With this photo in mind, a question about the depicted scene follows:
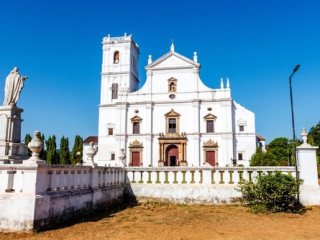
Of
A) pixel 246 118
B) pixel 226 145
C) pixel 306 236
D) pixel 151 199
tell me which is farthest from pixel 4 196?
pixel 246 118

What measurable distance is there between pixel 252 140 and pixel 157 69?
1479cm

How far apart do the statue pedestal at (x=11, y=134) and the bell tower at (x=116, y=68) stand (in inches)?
1093

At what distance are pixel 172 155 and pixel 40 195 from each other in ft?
95.0

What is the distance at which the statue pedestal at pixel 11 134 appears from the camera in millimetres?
9078

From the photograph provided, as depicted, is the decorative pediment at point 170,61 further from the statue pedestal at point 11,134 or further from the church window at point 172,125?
the statue pedestal at point 11,134

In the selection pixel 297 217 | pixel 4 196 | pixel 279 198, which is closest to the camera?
pixel 4 196

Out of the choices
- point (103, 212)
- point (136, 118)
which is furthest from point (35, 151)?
point (136, 118)

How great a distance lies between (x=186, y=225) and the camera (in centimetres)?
701

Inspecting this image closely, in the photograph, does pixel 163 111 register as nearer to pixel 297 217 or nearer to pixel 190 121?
pixel 190 121

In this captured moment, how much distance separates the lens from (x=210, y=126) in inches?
1353

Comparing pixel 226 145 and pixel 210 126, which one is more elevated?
pixel 210 126

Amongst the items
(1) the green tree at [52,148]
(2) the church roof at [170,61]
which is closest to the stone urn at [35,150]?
(2) the church roof at [170,61]

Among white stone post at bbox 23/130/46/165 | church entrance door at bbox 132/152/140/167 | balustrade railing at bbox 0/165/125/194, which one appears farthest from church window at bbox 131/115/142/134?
white stone post at bbox 23/130/46/165

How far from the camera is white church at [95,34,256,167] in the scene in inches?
1320
